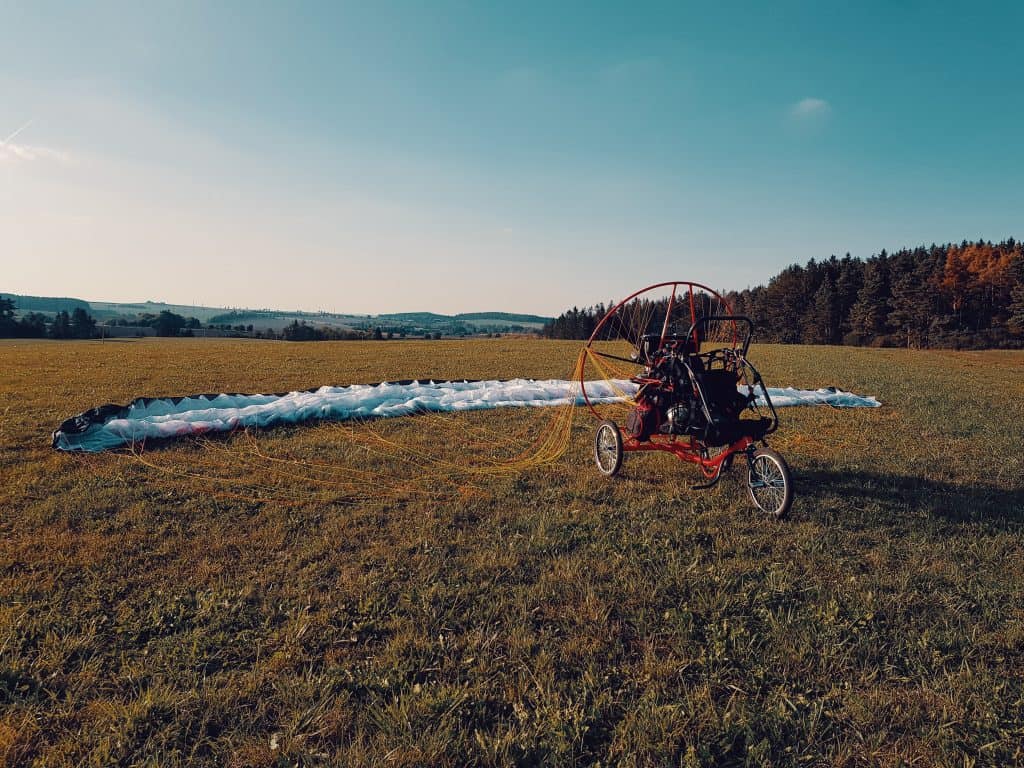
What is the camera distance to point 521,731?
271cm

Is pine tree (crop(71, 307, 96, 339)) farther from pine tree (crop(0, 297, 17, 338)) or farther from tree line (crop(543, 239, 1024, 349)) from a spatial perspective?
tree line (crop(543, 239, 1024, 349))

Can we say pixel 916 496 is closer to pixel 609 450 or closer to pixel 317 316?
pixel 609 450

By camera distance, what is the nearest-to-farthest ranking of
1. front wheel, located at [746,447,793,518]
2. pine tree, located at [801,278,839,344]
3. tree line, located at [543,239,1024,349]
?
front wheel, located at [746,447,793,518] < tree line, located at [543,239,1024,349] < pine tree, located at [801,278,839,344]

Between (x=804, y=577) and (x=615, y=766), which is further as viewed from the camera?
(x=804, y=577)

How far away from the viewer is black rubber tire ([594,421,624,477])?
267 inches

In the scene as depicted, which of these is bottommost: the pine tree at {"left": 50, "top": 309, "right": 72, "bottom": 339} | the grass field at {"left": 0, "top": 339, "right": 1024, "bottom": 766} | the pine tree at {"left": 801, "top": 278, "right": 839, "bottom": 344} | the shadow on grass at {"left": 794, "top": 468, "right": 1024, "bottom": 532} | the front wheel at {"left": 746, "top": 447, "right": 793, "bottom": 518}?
the grass field at {"left": 0, "top": 339, "right": 1024, "bottom": 766}

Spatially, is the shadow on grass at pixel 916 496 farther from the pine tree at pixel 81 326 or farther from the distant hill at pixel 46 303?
the distant hill at pixel 46 303

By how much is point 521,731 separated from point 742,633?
1.72 m

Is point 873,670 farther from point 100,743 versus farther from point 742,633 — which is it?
point 100,743

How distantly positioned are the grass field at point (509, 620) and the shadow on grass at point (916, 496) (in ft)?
0.14

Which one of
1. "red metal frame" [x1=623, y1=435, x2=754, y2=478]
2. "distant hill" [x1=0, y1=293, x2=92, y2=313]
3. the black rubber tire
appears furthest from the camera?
"distant hill" [x1=0, y1=293, x2=92, y2=313]

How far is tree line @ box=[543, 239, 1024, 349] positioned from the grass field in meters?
48.7

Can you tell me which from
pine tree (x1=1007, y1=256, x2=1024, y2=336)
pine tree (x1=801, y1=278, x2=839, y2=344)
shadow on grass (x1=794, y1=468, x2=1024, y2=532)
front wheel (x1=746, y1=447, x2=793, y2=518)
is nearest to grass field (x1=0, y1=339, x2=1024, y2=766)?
shadow on grass (x1=794, y1=468, x2=1024, y2=532)

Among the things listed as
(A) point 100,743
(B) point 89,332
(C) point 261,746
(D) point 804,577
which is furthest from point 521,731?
(B) point 89,332
